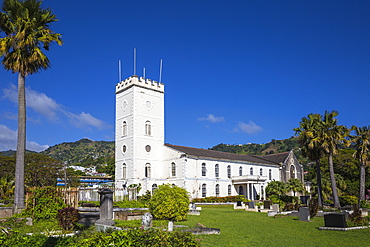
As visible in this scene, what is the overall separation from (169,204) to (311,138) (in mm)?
23191

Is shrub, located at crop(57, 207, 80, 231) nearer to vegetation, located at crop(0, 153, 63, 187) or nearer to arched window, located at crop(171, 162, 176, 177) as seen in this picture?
arched window, located at crop(171, 162, 176, 177)

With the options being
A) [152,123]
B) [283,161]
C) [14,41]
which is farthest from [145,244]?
[283,161]

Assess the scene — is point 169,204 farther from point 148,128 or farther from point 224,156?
point 224,156

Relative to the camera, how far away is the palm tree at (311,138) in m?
36.7

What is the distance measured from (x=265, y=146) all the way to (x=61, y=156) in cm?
10967

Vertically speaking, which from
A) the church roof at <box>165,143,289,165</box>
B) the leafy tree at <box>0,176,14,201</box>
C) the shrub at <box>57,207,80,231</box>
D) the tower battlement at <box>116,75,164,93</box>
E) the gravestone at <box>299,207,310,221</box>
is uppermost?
the tower battlement at <box>116,75,164,93</box>

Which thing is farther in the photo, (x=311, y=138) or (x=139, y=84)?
(x=139, y=84)

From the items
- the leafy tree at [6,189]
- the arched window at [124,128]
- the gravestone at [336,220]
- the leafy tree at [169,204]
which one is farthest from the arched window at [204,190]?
the gravestone at [336,220]

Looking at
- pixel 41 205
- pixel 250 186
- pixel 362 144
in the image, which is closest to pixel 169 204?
pixel 41 205

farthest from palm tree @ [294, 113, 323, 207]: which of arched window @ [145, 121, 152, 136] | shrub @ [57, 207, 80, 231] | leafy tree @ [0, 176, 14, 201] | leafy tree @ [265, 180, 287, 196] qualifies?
leafy tree @ [0, 176, 14, 201]

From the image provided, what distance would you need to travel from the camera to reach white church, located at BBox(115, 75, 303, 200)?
5181 cm

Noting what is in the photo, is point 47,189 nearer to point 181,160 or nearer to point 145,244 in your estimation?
point 145,244

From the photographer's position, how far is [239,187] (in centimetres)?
5928

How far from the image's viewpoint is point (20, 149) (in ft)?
70.9
